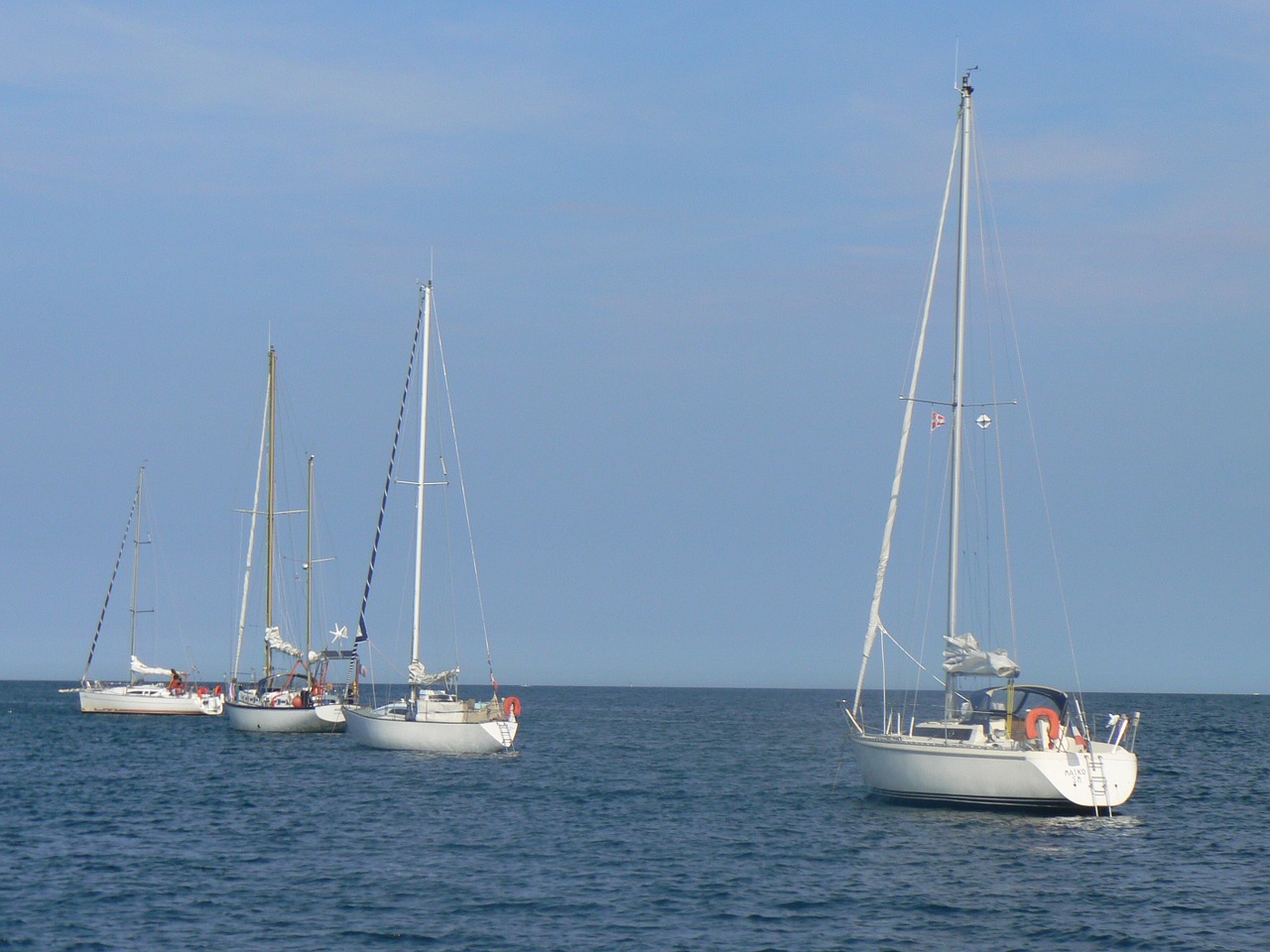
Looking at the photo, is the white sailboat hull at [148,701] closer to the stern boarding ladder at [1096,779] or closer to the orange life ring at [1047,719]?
the orange life ring at [1047,719]

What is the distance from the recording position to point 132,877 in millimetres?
30953

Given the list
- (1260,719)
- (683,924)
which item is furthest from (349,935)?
(1260,719)

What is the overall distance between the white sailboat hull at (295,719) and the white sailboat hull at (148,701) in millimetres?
23691

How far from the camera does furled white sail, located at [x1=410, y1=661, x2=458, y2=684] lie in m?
57.5

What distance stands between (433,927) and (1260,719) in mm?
132111

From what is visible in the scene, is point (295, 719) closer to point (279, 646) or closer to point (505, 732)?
point (279, 646)

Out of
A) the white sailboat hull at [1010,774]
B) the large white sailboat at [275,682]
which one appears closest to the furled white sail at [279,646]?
the large white sailboat at [275,682]

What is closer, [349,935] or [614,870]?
[349,935]

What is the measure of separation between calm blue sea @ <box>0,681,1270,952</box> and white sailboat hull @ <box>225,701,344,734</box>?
1291cm

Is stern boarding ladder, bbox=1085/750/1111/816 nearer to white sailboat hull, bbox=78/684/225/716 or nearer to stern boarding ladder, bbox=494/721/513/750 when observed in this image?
stern boarding ladder, bbox=494/721/513/750

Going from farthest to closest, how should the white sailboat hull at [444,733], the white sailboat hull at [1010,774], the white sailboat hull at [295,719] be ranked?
the white sailboat hull at [295,719] < the white sailboat hull at [444,733] < the white sailboat hull at [1010,774]

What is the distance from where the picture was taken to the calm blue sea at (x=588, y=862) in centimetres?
2614

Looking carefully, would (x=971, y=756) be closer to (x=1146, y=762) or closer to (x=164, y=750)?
(x=1146, y=762)

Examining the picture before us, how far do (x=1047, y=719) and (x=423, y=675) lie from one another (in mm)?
27377
